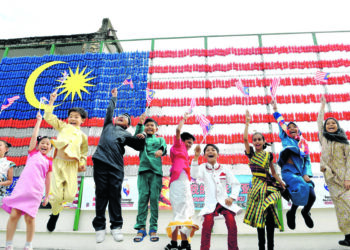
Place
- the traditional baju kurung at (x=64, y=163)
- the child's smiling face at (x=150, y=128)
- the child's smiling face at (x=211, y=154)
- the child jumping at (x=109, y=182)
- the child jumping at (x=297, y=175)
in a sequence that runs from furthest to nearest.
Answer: the child's smiling face at (x=150, y=128), the child jumping at (x=297, y=175), the child's smiling face at (x=211, y=154), the traditional baju kurung at (x=64, y=163), the child jumping at (x=109, y=182)

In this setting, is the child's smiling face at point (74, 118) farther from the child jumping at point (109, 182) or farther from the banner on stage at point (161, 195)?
the banner on stage at point (161, 195)

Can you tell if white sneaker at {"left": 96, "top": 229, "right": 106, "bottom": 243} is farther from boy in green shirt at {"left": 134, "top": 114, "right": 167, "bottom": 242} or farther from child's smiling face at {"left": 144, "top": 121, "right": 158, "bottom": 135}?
child's smiling face at {"left": 144, "top": 121, "right": 158, "bottom": 135}

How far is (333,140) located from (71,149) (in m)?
3.43

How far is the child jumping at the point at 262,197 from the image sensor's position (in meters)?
3.14

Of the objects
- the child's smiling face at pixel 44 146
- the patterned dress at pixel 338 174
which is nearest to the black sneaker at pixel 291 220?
the patterned dress at pixel 338 174

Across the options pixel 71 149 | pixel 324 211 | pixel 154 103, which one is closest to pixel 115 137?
pixel 71 149

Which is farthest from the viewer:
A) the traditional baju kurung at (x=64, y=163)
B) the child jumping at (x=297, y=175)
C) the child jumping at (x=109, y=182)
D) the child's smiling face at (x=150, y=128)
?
the child's smiling face at (x=150, y=128)

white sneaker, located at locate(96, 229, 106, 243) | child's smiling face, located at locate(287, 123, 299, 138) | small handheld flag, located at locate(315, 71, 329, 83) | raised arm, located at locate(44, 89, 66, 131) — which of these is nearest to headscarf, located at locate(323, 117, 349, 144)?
child's smiling face, located at locate(287, 123, 299, 138)

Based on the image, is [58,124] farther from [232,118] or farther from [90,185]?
[232,118]

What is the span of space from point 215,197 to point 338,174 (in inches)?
66.4

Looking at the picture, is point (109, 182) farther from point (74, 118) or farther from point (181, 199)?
point (74, 118)

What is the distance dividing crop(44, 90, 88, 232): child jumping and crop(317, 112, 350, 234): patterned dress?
327 centimetres

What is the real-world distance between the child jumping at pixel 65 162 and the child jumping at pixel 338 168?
10.7ft

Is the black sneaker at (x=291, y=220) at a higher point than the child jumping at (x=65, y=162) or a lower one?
lower
